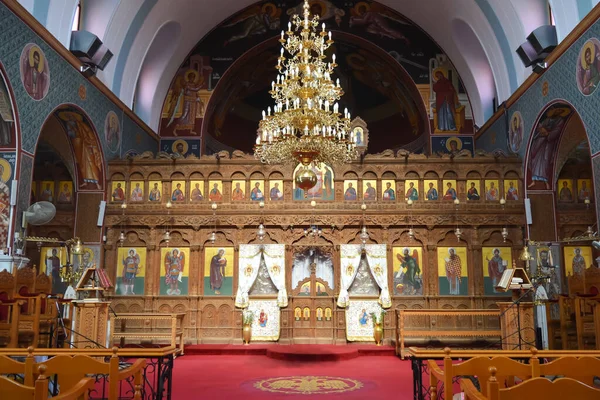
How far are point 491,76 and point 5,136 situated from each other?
44.4ft

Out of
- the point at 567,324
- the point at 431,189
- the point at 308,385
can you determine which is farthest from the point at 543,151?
the point at 308,385

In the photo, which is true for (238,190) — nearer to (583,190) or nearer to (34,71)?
(34,71)

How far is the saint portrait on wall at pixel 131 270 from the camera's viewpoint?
43.6 ft

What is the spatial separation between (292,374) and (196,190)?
20.7 feet

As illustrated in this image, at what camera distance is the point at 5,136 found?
9453 mm

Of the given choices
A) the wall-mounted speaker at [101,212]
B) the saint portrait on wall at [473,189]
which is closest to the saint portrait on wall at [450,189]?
the saint portrait on wall at [473,189]

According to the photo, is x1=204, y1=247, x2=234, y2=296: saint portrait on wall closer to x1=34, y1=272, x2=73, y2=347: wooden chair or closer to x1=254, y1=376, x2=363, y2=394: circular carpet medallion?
x1=34, y1=272, x2=73, y2=347: wooden chair

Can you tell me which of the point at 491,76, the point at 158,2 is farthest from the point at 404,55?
the point at 158,2

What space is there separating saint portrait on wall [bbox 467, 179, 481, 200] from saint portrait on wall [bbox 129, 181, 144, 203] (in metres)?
8.33

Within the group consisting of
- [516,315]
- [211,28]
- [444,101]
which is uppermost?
[211,28]

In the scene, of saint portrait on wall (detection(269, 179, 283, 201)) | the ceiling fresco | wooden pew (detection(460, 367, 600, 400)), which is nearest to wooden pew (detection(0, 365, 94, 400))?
wooden pew (detection(460, 367, 600, 400))

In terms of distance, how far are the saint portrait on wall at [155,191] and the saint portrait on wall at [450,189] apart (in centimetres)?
727

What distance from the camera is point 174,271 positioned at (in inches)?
527

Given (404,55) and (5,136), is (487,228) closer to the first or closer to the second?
(404,55)
